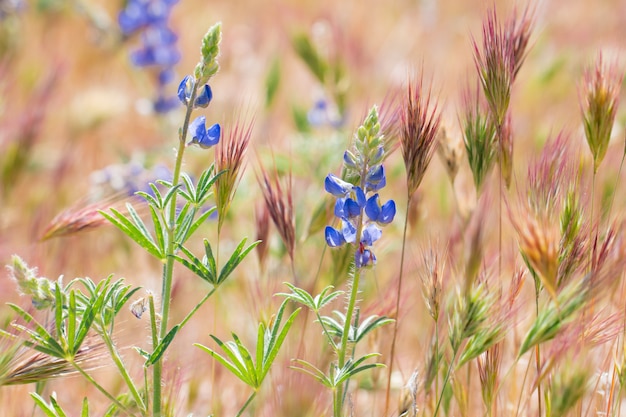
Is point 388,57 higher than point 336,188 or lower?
higher

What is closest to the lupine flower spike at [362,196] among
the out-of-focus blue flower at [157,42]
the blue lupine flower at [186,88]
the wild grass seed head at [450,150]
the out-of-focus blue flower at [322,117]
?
the blue lupine flower at [186,88]

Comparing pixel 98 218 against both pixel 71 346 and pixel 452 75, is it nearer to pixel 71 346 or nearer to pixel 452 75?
pixel 71 346

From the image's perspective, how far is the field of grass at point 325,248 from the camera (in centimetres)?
108

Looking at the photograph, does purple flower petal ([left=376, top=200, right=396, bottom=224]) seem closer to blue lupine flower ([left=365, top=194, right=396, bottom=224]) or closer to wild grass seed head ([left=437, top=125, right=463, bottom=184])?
blue lupine flower ([left=365, top=194, right=396, bottom=224])

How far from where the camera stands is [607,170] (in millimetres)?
2141

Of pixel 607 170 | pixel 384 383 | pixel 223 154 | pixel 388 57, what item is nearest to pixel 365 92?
pixel 388 57

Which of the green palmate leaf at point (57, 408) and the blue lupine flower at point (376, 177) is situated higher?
the blue lupine flower at point (376, 177)

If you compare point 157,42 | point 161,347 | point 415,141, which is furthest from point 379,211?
point 157,42

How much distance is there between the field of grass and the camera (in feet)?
3.53

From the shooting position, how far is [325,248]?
1.32 meters

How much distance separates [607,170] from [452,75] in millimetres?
1759

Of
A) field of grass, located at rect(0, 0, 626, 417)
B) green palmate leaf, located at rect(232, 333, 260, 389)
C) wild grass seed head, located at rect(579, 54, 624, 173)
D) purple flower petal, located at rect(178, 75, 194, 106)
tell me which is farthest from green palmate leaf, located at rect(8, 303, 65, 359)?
wild grass seed head, located at rect(579, 54, 624, 173)

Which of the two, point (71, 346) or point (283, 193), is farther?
point (283, 193)

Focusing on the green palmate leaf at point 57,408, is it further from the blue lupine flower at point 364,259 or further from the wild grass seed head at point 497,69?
the wild grass seed head at point 497,69
